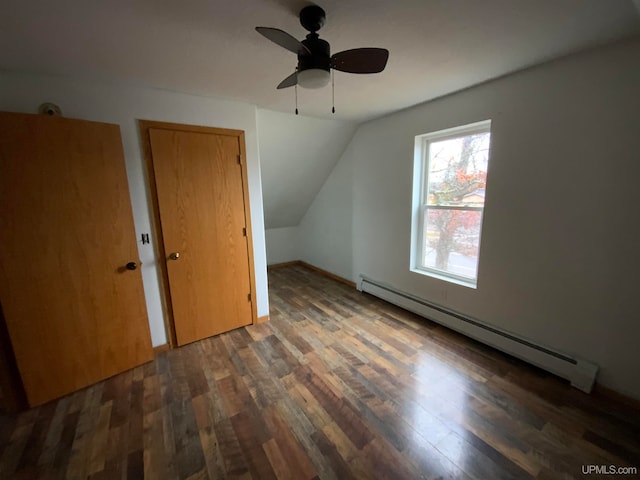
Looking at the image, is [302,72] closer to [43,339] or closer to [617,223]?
[617,223]

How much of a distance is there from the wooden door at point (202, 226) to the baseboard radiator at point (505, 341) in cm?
190

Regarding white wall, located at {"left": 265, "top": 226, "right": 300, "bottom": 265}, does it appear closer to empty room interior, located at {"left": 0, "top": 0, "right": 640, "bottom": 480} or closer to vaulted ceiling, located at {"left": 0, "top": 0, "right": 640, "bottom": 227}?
empty room interior, located at {"left": 0, "top": 0, "right": 640, "bottom": 480}

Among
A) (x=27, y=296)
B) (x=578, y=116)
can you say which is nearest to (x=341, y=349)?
(x=27, y=296)

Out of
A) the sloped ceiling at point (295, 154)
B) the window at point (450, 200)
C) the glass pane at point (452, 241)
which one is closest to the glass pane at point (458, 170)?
the window at point (450, 200)

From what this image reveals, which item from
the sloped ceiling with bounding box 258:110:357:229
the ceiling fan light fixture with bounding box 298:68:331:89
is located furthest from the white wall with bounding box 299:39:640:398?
the ceiling fan light fixture with bounding box 298:68:331:89

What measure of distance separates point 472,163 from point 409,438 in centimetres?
231

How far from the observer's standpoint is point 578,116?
1721 mm

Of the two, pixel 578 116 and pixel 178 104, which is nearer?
pixel 578 116

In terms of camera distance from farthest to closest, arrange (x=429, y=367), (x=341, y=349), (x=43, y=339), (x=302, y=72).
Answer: (x=341, y=349) → (x=429, y=367) → (x=43, y=339) → (x=302, y=72)

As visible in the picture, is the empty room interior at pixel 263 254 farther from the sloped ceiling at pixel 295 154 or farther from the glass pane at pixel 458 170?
the sloped ceiling at pixel 295 154

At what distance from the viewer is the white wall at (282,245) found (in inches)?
198

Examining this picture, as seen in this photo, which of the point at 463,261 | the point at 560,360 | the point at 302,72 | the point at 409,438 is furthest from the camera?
the point at 463,261

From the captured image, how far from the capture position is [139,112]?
81.6 inches

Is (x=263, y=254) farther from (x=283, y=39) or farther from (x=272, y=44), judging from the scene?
(x=283, y=39)
